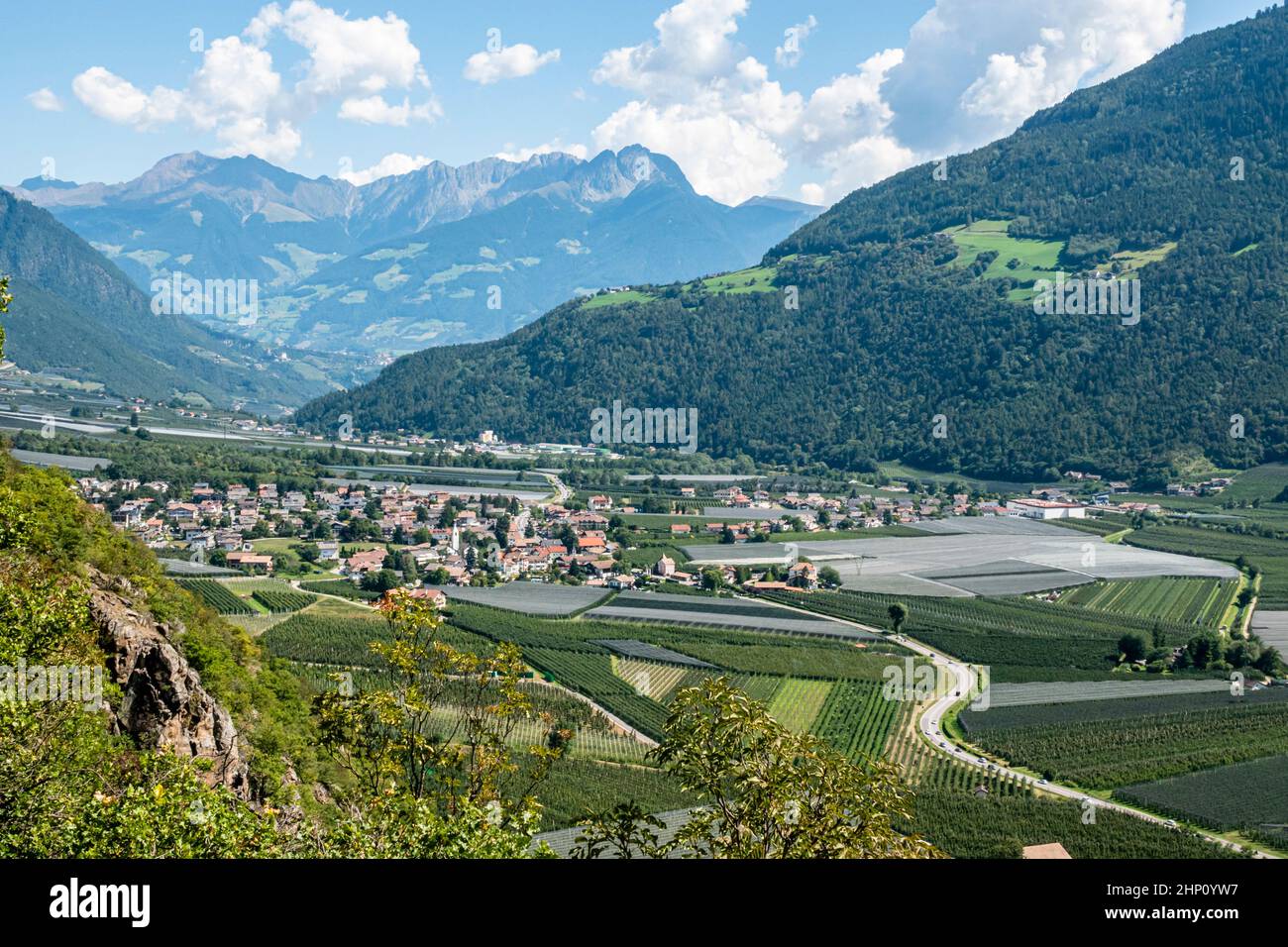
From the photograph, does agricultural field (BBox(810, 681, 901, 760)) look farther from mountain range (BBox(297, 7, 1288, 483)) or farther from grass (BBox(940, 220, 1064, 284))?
grass (BBox(940, 220, 1064, 284))

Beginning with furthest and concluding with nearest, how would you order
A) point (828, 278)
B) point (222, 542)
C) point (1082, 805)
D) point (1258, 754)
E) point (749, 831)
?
point (828, 278) < point (222, 542) < point (1258, 754) < point (1082, 805) < point (749, 831)

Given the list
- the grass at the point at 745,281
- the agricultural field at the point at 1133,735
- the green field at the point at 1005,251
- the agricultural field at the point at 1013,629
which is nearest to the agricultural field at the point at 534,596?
the agricultural field at the point at 1013,629

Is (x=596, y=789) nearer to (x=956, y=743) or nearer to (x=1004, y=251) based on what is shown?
(x=956, y=743)

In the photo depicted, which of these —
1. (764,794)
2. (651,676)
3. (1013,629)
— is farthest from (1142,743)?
(764,794)
